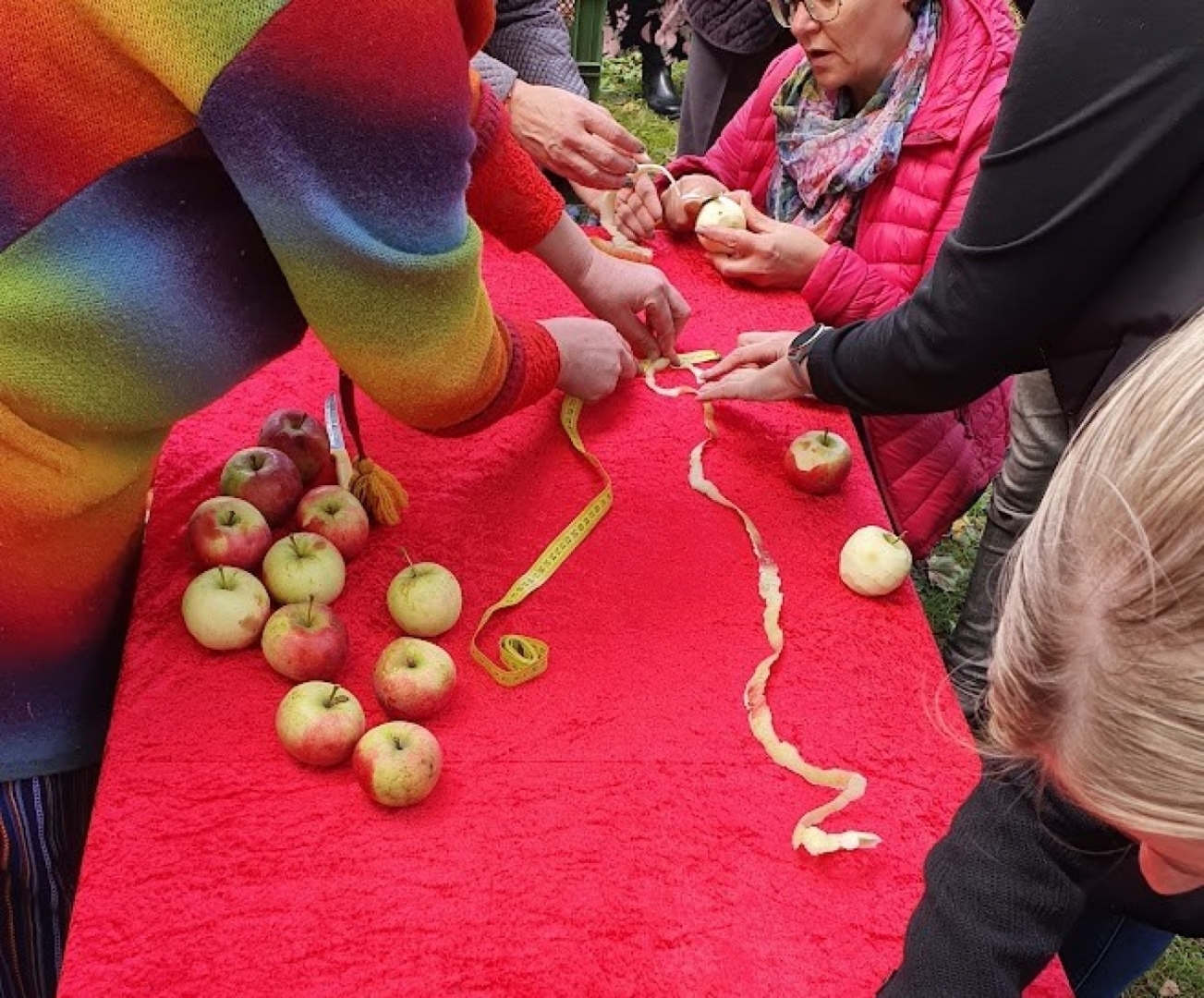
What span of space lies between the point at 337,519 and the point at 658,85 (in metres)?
5.31

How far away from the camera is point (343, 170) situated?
3.50 ft

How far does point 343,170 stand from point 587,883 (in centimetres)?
84

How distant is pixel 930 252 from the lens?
8.07ft

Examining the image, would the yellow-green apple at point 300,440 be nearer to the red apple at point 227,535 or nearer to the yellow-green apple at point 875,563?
the red apple at point 227,535

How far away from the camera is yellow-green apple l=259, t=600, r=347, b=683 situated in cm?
150

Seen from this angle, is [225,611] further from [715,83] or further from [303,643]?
[715,83]

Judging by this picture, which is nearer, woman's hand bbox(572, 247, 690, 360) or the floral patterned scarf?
woman's hand bbox(572, 247, 690, 360)

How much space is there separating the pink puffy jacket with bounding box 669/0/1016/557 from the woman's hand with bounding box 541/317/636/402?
69cm

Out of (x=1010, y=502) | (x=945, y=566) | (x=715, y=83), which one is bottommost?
(x=945, y=566)

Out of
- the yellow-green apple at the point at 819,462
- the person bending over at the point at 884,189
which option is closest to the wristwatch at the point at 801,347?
the yellow-green apple at the point at 819,462

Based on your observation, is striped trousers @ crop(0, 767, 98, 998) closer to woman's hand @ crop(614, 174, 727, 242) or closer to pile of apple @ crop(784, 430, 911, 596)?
pile of apple @ crop(784, 430, 911, 596)

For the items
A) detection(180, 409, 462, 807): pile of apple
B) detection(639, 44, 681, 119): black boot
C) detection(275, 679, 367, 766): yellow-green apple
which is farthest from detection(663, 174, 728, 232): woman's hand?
detection(639, 44, 681, 119): black boot

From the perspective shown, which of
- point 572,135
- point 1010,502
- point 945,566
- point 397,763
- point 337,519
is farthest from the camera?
point 945,566

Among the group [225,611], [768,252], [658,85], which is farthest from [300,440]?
[658,85]
